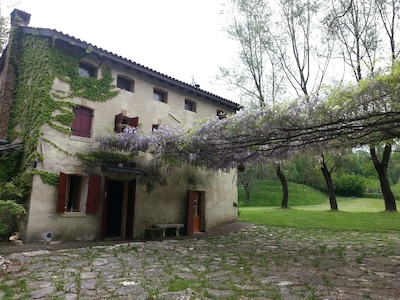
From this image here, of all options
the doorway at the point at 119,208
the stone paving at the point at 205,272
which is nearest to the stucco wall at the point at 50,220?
the doorway at the point at 119,208

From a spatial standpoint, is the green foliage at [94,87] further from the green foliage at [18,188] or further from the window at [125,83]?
the green foliage at [18,188]

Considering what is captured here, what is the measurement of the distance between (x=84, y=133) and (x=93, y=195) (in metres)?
1.97

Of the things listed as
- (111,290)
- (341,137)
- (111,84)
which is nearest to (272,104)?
(341,137)

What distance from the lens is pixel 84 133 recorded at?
9.17 meters

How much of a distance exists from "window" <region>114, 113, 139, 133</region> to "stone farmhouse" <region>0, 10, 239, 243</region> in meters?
0.03

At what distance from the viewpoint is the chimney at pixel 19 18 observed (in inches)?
376

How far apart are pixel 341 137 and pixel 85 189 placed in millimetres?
7471

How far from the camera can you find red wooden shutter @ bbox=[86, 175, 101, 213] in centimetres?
870

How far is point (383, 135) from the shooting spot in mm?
7758

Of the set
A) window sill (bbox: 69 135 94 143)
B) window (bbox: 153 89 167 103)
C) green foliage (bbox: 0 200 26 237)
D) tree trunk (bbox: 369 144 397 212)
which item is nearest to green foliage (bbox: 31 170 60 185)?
green foliage (bbox: 0 200 26 237)

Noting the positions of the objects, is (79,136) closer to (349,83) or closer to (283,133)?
(283,133)

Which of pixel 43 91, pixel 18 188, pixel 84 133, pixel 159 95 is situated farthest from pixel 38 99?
pixel 159 95

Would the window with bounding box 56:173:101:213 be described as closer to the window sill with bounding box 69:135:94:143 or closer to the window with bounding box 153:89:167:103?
the window sill with bounding box 69:135:94:143

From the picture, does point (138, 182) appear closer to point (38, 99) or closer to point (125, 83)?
point (125, 83)
